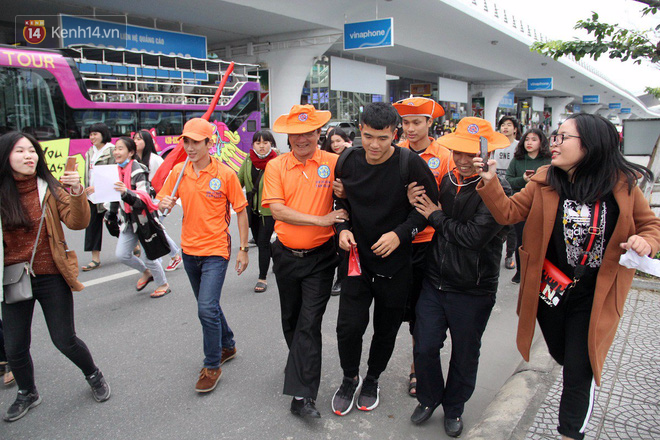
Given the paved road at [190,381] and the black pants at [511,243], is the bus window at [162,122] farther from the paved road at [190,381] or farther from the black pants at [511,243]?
the black pants at [511,243]

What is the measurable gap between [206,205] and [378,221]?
1394mm

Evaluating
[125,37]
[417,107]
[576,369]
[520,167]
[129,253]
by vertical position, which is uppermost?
[125,37]

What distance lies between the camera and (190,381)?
11.9ft

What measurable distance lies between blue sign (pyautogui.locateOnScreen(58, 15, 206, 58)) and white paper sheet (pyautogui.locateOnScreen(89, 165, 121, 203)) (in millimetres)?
12791

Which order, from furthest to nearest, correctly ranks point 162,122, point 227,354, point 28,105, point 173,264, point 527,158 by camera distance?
point 162,122 < point 28,105 < point 173,264 < point 527,158 < point 227,354

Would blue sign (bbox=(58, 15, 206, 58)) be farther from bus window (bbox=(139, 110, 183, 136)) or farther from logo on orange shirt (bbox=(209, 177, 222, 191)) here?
logo on orange shirt (bbox=(209, 177, 222, 191))

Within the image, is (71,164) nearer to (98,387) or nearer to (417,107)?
(98,387)

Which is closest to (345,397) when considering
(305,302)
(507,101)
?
(305,302)

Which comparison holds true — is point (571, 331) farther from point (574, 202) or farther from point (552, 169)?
point (552, 169)

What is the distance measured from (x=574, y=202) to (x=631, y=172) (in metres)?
0.28

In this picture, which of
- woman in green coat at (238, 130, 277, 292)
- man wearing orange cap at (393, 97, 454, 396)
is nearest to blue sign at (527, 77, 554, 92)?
woman in green coat at (238, 130, 277, 292)

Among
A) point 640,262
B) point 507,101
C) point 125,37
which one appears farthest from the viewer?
point 507,101

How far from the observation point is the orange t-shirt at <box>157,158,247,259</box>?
3592mm

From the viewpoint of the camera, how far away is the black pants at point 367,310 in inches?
120
